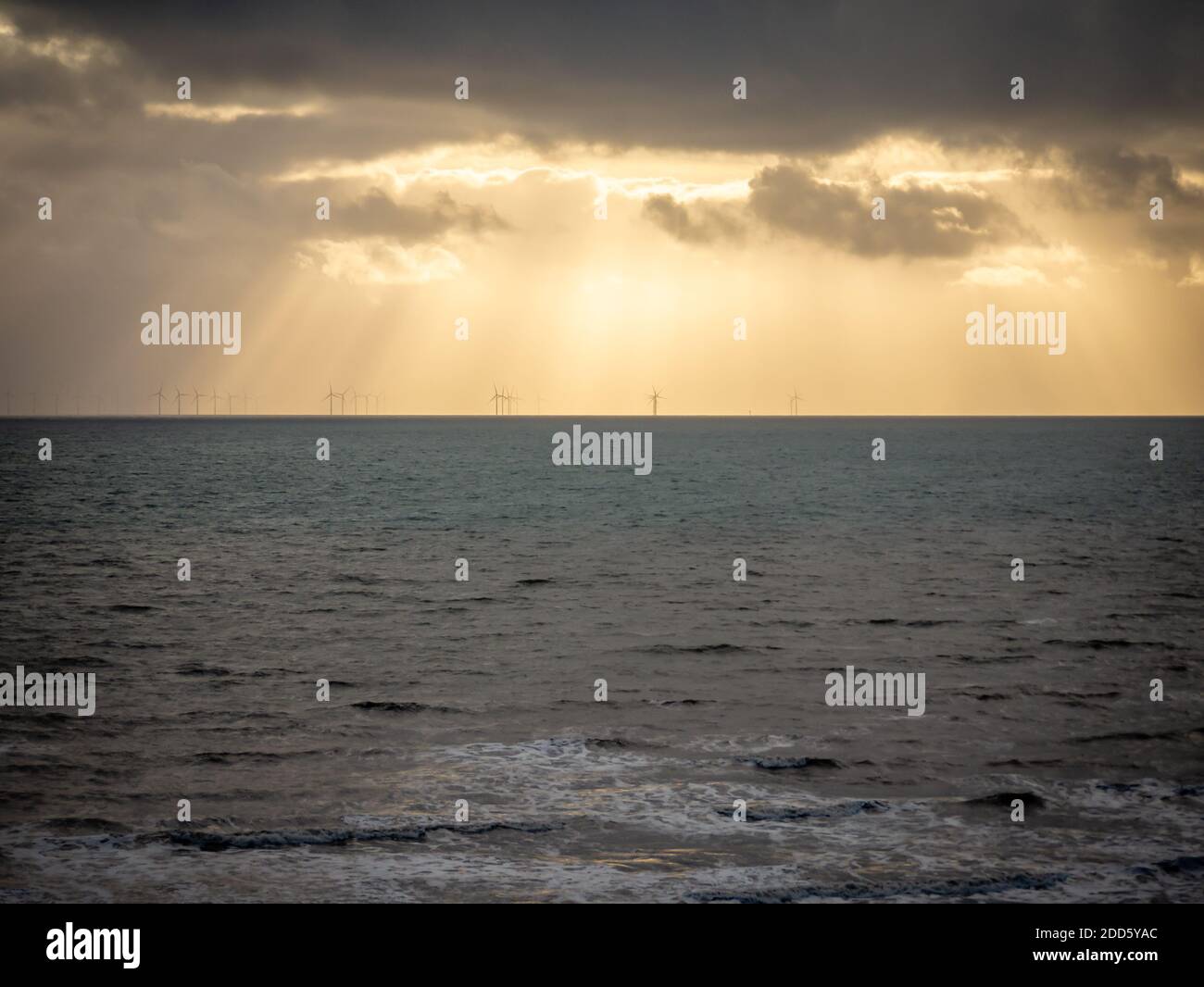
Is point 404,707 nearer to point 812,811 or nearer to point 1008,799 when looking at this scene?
point 812,811

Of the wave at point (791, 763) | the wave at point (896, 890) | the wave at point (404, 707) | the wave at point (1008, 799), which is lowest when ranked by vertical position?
the wave at point (896, 890)

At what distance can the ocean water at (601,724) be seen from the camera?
1727 centimetres

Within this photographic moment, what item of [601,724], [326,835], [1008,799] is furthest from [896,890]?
[601,724]

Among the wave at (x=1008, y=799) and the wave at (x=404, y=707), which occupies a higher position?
the wave at (x=404, y=707)

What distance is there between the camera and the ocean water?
17.3m

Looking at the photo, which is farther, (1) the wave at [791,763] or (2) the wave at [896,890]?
(1) the wave at [791,763]

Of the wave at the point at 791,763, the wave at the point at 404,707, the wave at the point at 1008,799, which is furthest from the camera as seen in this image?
the wave at the point at 404,707

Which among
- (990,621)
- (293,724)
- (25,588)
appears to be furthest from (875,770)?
(25,588)

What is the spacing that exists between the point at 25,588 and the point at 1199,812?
154ft

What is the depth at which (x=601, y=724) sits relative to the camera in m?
26.5

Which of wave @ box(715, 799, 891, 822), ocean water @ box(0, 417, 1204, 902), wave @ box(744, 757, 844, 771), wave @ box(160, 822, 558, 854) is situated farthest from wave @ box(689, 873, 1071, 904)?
wave @ box(744, 757, 844, 771)

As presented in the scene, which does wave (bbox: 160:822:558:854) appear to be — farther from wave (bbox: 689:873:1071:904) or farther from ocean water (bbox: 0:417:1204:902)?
wave (bbox: 689:873:1071:904)

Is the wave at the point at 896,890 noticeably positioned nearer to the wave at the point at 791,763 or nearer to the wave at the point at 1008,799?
the wave at the point at 1008,799

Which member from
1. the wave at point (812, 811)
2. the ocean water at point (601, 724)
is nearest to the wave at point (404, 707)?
the ocean water at point (601, 724)
